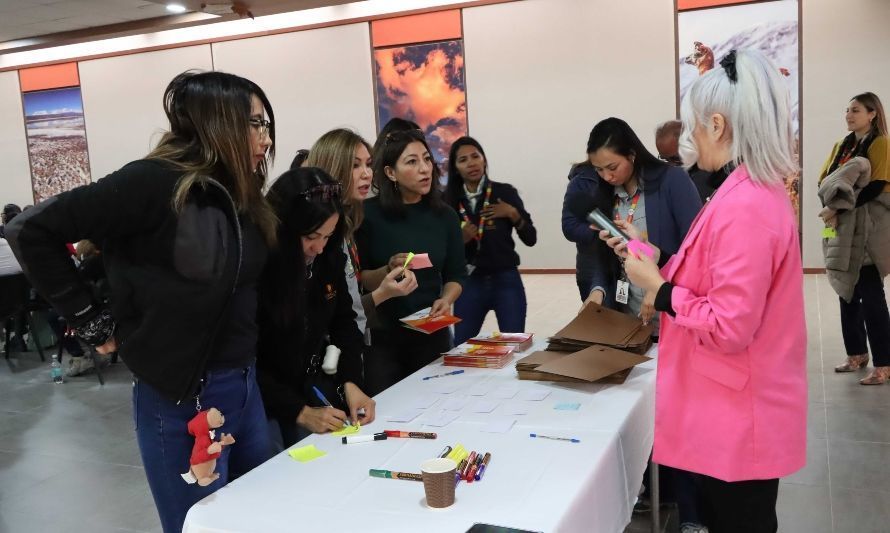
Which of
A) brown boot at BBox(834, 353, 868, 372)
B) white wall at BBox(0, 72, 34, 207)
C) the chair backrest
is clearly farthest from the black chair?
white wall at BBox(0, 72, 34, 207)

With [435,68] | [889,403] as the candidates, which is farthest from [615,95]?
[889,403]

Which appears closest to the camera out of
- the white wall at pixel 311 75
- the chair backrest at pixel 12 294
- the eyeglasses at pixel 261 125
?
the eyeglasses at pixel 261 125

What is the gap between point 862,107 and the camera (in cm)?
428

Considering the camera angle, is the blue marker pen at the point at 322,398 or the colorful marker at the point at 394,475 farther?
the blue marker pen at the point at 322,398

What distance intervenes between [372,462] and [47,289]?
80 cm

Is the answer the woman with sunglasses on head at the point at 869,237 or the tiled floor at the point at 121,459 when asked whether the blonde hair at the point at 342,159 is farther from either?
the woman with sunglasses on head at the point at 869,237

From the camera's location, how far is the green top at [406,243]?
276 centimetres

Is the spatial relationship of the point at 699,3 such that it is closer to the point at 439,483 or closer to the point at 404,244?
the point at 404,244

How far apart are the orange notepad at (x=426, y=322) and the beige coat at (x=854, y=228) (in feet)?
9.58

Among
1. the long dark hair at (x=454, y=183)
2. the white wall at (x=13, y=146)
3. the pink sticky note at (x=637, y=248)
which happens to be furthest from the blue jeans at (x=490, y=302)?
the white wall at (x=13, y=146)

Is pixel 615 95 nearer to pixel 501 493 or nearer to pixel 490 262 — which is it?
pixel 490 262

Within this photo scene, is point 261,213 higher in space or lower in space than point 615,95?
lower

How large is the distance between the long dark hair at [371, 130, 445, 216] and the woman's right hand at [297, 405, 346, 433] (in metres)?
1.06

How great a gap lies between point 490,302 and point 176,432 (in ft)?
7.53
